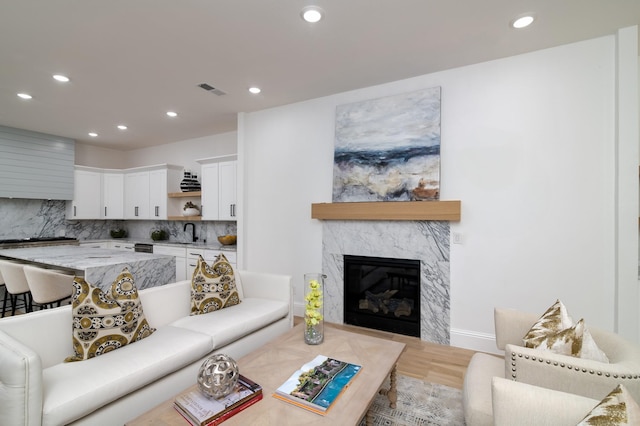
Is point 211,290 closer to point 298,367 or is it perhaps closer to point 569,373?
point 298,367

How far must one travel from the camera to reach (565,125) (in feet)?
9.05

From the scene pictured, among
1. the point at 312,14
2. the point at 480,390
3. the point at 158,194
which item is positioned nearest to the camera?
the point at 480,390

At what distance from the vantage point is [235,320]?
2.54 meters

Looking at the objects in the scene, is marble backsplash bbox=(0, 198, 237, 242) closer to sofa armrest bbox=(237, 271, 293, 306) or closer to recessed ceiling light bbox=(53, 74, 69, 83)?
sofa armrest bbox=(237, 271, 293, 306)

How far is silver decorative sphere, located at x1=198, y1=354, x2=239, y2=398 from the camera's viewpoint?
1446 millimetres

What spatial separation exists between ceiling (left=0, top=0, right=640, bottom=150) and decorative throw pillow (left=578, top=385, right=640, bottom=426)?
2399mm

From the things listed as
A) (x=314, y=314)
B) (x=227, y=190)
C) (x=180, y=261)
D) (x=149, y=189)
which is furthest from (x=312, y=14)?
(x=149, y=189)

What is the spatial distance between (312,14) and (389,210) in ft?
6.54

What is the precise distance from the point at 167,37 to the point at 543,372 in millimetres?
3392

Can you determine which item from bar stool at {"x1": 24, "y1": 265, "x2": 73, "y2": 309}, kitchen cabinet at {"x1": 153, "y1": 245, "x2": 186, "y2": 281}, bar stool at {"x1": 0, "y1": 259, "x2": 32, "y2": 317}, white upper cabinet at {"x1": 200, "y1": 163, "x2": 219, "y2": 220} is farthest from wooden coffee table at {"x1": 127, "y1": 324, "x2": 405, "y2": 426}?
kitchen cabinet at {"x1": 153, "y1": 245, "x2": 186, "y2": 281}

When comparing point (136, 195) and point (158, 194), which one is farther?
point (136, 195)

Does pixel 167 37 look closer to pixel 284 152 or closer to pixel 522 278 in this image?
pixel 284 152

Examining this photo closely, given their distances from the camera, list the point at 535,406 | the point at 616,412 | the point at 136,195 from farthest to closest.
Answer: the point at 136,195 < the point at 535,406 < the point at 616,412

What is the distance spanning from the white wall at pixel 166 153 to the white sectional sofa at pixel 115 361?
350 cm
